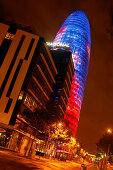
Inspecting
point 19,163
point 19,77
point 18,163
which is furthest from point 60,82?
point 18,163

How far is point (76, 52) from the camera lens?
512ft

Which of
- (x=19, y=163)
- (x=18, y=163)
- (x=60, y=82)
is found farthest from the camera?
(x=60, y=82)

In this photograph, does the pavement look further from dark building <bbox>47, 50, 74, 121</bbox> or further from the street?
dark building <bbox>47, 50, 74, 121</bbox>

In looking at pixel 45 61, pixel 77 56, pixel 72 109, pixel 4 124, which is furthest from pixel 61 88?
pixel 77 56

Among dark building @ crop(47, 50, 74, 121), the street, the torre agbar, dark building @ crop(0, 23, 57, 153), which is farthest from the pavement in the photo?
the torre agbar

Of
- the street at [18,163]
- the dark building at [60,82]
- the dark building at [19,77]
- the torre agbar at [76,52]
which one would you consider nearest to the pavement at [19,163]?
the street at [18,163]

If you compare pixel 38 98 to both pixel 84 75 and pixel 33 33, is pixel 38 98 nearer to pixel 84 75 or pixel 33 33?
pixel 33 33

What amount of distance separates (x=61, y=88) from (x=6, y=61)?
39.2 metres

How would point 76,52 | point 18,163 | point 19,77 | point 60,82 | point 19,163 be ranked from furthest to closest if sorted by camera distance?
1. point 76,52
2. point 60,82
3. point 19,77
4. point 19,163
5. point 18,163

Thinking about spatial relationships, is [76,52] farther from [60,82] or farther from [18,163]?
[18,163]

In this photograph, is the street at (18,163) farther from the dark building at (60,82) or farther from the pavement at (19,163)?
the dark building at (60,82)

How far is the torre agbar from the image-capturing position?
139750mm

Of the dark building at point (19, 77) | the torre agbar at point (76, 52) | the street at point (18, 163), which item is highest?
the torre agbar at point (76, 52)

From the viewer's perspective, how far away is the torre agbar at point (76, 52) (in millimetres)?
139750
